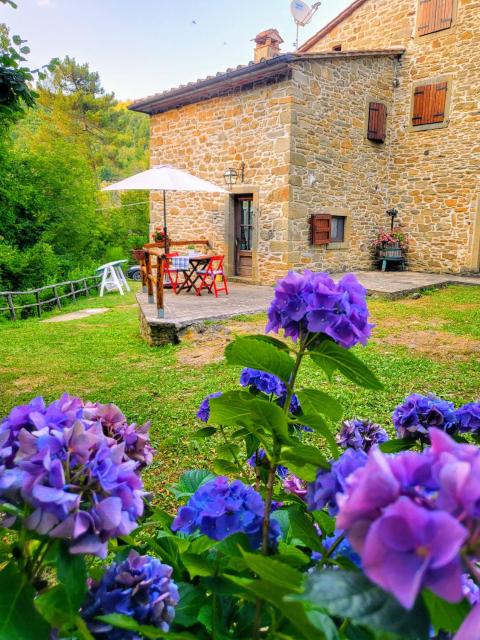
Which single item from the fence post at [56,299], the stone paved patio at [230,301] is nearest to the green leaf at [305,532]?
the stone paved patio at [230,301]

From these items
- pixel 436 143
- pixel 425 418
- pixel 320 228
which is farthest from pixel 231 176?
pixel 425 418

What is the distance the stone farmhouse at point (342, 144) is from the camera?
9508 millimetres

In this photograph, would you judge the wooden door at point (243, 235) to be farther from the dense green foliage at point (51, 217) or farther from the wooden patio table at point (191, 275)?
the dense green foliage at point (51, 217)

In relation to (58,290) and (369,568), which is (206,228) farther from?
(369,568)

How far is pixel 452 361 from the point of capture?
5172 millimetres

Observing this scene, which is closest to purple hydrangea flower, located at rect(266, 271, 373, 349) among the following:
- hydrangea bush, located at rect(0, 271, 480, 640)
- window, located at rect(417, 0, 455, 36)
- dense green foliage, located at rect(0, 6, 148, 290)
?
hydrangea bush, located at rect(0, 271, 480, 640)

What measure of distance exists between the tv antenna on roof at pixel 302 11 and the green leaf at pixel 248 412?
12944 millimetres

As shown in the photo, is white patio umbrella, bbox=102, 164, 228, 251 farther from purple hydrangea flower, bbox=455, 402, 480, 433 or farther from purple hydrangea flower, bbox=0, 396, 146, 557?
purple hydrangea flower, bbox=0, 396, 146, 557

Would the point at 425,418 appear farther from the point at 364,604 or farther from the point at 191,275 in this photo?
the point at 191,275

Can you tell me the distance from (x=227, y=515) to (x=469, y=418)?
685 mm

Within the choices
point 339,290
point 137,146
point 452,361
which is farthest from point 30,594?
point 137,146

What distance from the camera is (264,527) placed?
2.64 ft

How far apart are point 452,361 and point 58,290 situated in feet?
32.8

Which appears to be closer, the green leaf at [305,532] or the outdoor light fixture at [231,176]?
the green leaf at [305,532]
